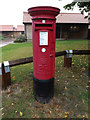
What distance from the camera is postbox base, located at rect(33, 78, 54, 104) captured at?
2.48 metres

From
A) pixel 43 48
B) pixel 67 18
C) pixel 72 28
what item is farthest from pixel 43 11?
pixel 67 18

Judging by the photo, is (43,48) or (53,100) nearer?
(43,48)

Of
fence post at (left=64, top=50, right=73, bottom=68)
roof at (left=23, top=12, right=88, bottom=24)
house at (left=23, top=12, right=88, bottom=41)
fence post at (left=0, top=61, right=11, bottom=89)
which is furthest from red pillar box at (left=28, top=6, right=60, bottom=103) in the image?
house at (left=23, top=12, right=88, bottom=41)

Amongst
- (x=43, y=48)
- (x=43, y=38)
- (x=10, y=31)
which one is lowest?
(x=43, y=48)

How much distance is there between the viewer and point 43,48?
2.26 metres

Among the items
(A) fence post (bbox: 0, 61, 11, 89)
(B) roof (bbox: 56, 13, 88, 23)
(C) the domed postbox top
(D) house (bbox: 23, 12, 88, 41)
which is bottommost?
(A) fence post (bbox: 0, 61, 11, 89)

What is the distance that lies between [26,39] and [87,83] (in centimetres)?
1467

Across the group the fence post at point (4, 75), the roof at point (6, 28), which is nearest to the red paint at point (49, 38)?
the fence post at point (4, 75)

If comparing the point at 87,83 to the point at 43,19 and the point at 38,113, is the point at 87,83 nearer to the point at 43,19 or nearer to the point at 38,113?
the point at 38,113

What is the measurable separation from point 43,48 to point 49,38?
251 mm

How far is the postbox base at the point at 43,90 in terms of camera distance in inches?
97.6

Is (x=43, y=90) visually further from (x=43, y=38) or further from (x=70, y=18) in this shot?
(x=70, y=18)

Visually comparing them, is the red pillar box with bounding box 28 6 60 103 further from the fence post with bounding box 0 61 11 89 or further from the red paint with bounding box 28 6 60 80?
the fence post with bounding box 0 61 11 89

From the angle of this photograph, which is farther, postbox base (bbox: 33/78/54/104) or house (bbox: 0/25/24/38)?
house (bbox: 0/25/24/38)
